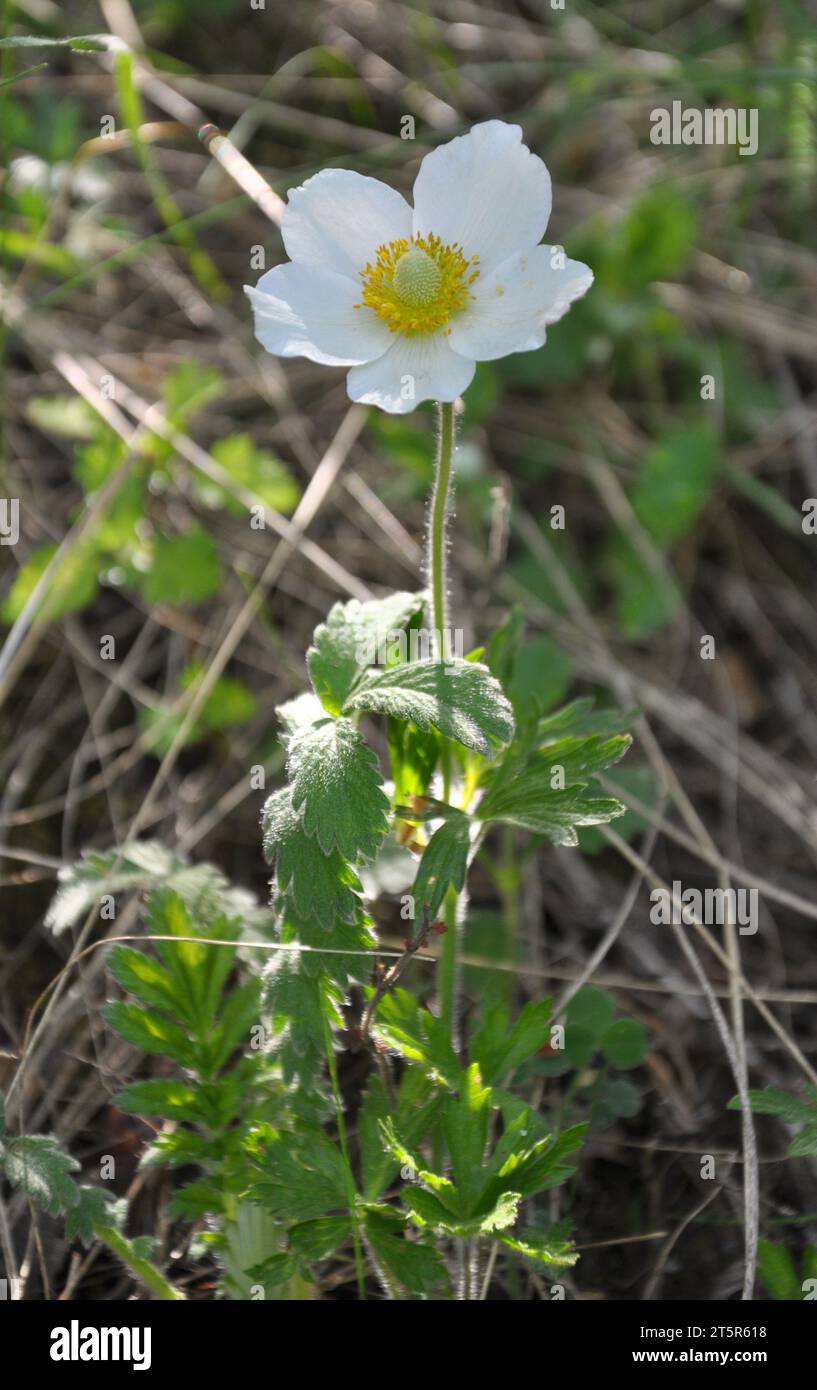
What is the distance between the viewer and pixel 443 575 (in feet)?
6.29

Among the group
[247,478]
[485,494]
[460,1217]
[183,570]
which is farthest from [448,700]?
[485,494]

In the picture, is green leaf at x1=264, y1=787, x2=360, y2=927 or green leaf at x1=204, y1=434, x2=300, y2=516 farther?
green leaf at x1=204, y1=434, x2=300, y2=516

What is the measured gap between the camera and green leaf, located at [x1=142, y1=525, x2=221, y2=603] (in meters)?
3.03

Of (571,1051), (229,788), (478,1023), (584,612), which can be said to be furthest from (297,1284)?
(584,612)

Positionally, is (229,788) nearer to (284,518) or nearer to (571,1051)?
(284,518)

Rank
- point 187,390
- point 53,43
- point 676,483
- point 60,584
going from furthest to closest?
point 676,483 < point 187,390 < point 60,584 < point 53,43

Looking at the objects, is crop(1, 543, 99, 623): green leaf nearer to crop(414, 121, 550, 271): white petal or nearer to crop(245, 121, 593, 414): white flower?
crop(245, 121, 593, 414): white flower

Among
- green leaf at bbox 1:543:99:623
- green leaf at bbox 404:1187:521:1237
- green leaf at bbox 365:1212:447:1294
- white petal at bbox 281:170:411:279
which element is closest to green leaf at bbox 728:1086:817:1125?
green leaf at bbox 404:1187:521:1237

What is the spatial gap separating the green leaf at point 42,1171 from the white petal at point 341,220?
4.61 feet

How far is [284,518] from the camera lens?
323cm

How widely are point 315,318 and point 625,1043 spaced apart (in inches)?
55.2

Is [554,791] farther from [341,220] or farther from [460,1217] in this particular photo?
[341,220]

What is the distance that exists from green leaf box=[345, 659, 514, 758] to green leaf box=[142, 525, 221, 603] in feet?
4.31

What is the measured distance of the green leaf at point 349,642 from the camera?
188cm
